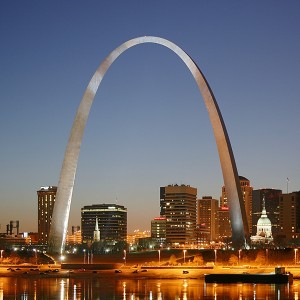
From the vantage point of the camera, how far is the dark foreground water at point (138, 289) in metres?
44.0

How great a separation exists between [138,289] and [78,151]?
25427 millimetres

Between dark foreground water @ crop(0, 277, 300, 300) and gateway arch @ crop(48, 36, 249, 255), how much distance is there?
1266cm

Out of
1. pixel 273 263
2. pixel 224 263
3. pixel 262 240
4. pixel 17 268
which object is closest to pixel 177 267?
pixel 224 263

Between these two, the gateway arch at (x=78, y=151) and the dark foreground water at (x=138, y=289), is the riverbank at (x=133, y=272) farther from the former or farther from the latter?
the dark foreground water at (x=138, y=289)

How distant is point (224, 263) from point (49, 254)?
17.4 m

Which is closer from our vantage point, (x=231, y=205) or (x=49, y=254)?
(x=231, y=205)

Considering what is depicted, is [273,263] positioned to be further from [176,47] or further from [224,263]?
[176,47]

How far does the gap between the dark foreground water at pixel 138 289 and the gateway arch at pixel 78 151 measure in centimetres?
1266

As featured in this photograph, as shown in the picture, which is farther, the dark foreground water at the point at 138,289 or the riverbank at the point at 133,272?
the riverbank at the point at 133,272

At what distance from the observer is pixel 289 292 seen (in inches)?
1813

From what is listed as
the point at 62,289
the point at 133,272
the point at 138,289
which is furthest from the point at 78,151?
the point at 138,289

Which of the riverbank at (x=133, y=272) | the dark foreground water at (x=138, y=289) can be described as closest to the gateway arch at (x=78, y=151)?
the riverbank at (x=133, y=272)

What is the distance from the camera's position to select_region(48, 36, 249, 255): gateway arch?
69938 millimetres

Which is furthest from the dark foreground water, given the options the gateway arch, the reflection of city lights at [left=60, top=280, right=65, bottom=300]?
the gateway arch
